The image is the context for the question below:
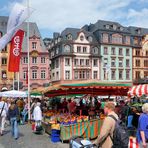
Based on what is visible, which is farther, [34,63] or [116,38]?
[116,38]

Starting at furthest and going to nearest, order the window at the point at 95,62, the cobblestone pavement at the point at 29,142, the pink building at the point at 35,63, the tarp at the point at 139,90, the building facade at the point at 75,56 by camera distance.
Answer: the window at the point at 95,62
the building facade at the point at 75,56
the pink building at the point at 35,63
the tarp at the point at 139,90
the cobblestone pavement at the point at 29,142

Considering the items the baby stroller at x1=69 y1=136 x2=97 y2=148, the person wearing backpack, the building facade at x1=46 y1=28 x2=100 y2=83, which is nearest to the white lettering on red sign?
the baby stroller at x1=69 y1=136 x2=97 y2=148

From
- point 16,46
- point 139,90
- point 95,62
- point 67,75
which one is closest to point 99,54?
point 95,62

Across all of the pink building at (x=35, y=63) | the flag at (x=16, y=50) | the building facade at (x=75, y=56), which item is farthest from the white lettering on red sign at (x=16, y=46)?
the building facade at (x=75, y=56)

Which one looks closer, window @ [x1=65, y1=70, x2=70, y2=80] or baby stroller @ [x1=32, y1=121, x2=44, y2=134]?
baby stroller @ [x1=32, y1=121, x2=44, y2=134]

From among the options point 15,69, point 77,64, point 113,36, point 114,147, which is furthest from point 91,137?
point 113,36

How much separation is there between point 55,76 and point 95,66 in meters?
8.43

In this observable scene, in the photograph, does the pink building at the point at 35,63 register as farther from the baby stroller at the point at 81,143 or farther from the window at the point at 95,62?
the baby stroller at the point at 81,143

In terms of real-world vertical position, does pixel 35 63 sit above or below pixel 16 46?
above

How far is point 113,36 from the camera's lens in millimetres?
73750

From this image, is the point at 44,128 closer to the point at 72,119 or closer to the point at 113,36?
the point at 72,119

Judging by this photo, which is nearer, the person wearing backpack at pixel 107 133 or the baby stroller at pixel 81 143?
the person wearing backpack at pixel 107 133

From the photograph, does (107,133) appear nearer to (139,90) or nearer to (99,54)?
(139,90)

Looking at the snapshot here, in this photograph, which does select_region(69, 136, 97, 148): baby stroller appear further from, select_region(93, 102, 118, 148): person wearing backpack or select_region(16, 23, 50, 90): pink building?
select_region(16, 23, 50, 90): pink building
